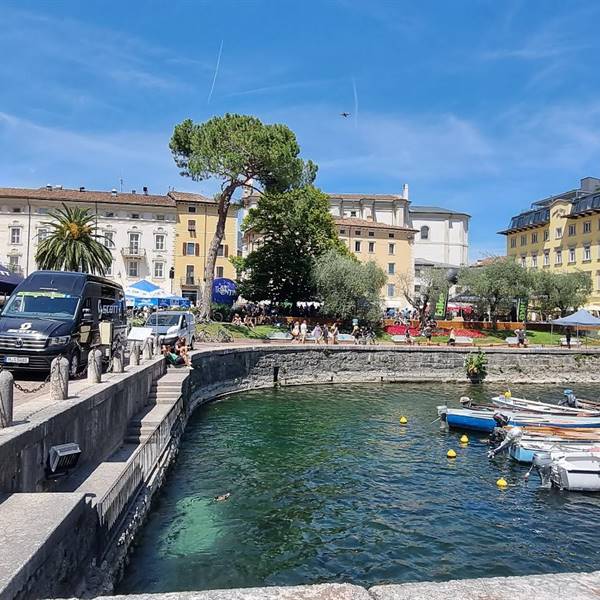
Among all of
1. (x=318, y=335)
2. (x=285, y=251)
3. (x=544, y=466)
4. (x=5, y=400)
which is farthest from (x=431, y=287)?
(x=5, y=400)

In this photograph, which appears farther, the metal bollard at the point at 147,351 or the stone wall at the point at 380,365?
the stone wall at the point at 380,365

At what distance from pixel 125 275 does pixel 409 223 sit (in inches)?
1824

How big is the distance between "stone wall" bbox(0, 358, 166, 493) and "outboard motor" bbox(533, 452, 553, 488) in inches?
438

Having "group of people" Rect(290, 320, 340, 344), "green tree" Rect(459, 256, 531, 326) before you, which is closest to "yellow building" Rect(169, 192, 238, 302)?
"group of people" Rect(290, 320, 340, 344)

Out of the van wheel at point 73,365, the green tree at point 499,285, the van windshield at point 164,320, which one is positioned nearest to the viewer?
the van wheel at point 73,365

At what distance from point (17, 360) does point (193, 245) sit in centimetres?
4859

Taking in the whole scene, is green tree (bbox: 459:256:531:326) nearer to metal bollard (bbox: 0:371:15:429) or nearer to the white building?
the white building

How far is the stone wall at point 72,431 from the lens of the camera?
6.26m

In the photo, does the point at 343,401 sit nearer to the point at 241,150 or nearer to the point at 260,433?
the point at 260,433

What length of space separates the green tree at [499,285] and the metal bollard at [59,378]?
4411 centimetres

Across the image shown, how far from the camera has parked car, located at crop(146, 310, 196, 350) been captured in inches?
955

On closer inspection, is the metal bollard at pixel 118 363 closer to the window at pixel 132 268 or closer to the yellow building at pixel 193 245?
the yellow building at pixel 193 245

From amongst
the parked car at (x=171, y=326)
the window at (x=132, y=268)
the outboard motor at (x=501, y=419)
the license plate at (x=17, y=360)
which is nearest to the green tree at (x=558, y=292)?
the outboard motor at (x=501, y=419)

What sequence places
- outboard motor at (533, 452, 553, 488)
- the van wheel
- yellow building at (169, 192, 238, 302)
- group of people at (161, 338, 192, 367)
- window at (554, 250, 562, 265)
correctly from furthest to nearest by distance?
window at (554, 250, 562, 265) → yellow building at (169, 192, 238, 302) → group of people at (161, 338, 192, 367) → outboard motor at (533, 452, 553, 488) → the van wheel
